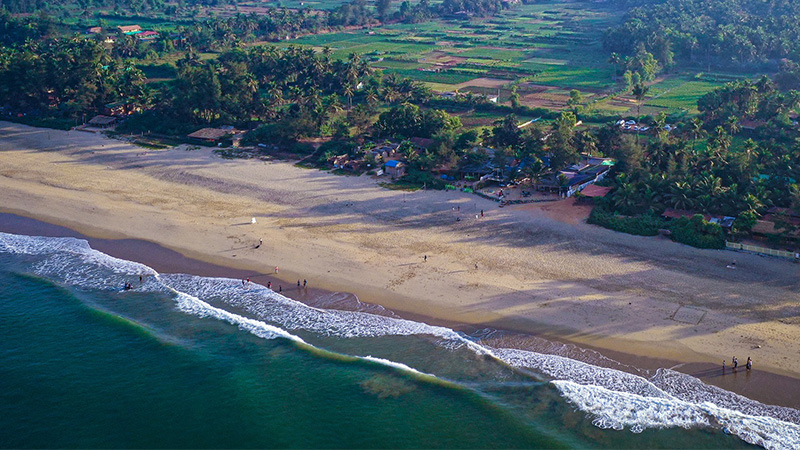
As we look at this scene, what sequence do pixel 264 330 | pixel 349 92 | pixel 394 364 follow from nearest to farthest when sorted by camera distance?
pixel 394 364, pixel 264 330, pixel 349 92

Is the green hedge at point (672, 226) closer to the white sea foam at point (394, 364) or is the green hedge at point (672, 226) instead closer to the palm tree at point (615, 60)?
the white sea foam at point (394, 364)

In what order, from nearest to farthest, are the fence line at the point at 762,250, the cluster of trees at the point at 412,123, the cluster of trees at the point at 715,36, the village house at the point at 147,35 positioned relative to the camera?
the fence line at the point at 762,250 → the cluster of trees at the point at 412,123 → the cluster of trees at the point at 715,36 → the village house at the point at 147,35

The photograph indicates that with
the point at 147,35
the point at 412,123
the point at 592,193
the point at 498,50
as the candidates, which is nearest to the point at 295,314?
the point at 592,193

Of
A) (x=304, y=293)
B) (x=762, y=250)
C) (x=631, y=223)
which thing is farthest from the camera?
(x=631, y=223)

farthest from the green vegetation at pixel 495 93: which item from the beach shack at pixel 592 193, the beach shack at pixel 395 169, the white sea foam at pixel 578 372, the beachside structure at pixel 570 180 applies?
the white sea foam at pixel 578 372

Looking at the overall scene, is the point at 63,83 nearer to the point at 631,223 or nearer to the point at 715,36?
the point at 631,223

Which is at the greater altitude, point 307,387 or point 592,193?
point 592,193

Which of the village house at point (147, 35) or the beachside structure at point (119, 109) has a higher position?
the village house at point (147, 35)
